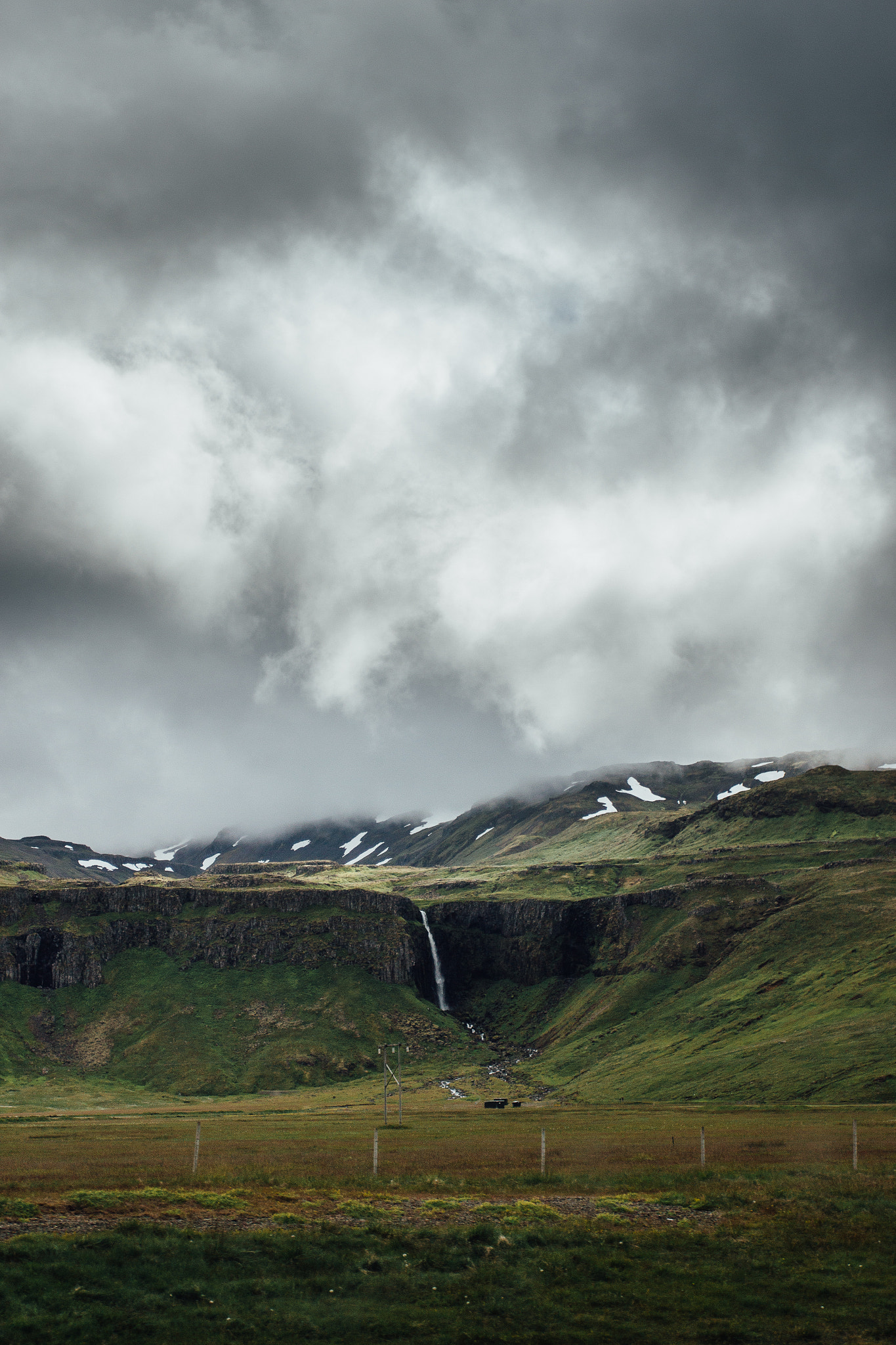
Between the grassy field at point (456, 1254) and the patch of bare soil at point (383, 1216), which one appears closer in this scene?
the grassy field at point (456, 1254)

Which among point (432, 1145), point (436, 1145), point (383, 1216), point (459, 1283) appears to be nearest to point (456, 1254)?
point (459, 1283)

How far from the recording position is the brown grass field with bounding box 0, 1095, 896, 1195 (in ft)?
168

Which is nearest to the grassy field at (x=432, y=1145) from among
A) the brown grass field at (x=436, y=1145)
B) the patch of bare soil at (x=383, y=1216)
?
the brown grass field at (x=436, y=1145)

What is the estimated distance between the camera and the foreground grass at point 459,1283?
22.8 meters

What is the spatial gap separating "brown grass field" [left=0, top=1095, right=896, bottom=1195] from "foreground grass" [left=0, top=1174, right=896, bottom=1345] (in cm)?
1490

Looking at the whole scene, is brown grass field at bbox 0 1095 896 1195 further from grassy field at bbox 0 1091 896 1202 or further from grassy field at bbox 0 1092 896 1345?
grassy field at bbox 0 1092 896 1345

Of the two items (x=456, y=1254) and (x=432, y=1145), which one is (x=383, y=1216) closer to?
(x=456, y=1254)

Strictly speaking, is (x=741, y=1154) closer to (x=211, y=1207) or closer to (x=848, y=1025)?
(x=211, y=1207)

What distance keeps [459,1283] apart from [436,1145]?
59883mm

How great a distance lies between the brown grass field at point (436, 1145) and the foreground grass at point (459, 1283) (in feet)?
48.9

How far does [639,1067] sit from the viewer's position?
182875 mm

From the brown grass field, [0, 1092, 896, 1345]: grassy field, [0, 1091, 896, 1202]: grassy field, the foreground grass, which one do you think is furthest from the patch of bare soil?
the brown grass field

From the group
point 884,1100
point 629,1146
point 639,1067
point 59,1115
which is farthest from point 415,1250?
point 639,1067

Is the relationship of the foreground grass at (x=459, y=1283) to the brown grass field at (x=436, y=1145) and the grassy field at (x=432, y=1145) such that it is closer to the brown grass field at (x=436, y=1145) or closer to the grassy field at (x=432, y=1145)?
the grassy field at (x=432, y=1145)
